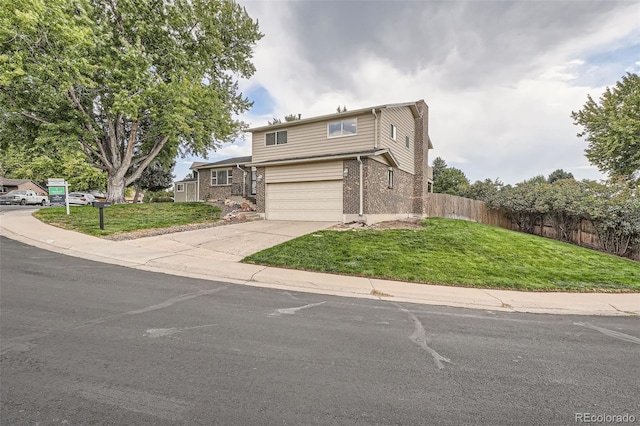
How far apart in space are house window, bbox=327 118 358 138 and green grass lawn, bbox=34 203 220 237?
7764 mm

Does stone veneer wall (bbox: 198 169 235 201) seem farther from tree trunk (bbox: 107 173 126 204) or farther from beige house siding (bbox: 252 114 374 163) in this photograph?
beige house siding (bbox: 252 114 374 163)

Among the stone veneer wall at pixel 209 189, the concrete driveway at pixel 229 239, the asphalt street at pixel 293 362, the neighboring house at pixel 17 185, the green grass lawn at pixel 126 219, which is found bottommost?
the asphalt street at pixel 293 362

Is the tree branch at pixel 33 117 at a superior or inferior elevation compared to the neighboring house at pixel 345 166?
superior

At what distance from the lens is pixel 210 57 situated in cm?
2178

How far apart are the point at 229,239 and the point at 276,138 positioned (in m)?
9.32

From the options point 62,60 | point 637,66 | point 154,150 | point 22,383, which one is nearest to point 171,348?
point 22,383

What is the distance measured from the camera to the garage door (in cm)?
1522

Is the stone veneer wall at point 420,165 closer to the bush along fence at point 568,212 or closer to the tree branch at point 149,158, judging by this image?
the bush along fence at point 568,212

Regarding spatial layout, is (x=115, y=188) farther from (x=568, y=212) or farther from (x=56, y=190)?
(x=568, y=212)

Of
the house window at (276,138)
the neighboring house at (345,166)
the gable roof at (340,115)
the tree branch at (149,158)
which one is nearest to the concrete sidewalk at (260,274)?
the neighboring house at (345,166)

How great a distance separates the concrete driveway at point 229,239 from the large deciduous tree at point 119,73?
30.0 feet

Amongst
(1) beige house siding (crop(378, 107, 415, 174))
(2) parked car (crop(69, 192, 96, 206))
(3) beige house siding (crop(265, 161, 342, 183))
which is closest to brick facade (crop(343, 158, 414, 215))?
(3) beige house siding (crop(265, 161, 342, 183))

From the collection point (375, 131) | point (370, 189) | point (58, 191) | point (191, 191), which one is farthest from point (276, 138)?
point (191, 191)

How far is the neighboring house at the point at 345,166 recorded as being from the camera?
14750 mm
